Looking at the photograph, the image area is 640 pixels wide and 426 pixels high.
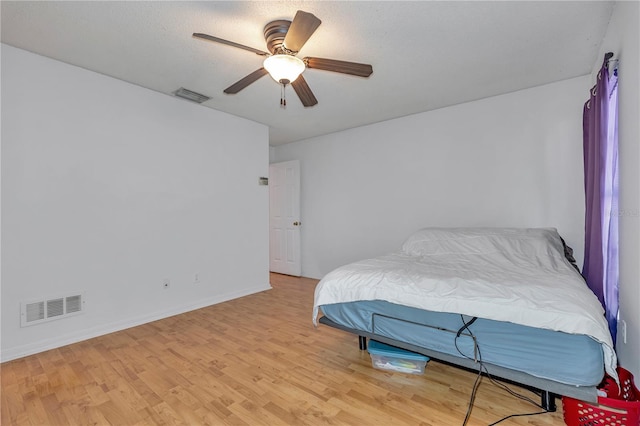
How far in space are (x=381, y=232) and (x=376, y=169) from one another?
935 millimetres

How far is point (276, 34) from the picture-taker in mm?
1992

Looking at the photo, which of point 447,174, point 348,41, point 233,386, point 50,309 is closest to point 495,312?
point 233,386

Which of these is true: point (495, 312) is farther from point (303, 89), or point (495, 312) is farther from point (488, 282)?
point (303, 89)

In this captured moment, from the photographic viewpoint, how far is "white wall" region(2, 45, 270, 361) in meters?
2.38

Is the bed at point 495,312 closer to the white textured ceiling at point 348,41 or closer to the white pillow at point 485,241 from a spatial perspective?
the white pillow at point 485,241

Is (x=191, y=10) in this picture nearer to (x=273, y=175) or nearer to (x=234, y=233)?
(x=234, y=233)

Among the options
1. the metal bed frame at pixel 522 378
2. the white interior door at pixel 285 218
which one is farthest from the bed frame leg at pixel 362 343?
the white interior door at pixel 285 218

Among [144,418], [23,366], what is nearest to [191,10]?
[144,418]

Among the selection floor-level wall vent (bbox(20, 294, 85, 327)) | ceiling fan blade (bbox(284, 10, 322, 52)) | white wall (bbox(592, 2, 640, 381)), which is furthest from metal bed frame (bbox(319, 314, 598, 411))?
floor-level wall vent (bbox(20, 294, 85, 327))

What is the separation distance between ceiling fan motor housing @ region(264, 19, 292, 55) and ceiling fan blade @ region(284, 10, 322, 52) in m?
0.22

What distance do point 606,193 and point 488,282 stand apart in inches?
43.2

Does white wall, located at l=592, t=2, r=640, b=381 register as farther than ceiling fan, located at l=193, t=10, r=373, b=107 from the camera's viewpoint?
No

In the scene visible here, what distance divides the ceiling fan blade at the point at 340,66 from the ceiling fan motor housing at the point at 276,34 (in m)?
0.22

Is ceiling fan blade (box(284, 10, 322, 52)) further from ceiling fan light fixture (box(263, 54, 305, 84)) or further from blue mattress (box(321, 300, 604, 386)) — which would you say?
blue mattress (box(321, 300, 604, 386))
